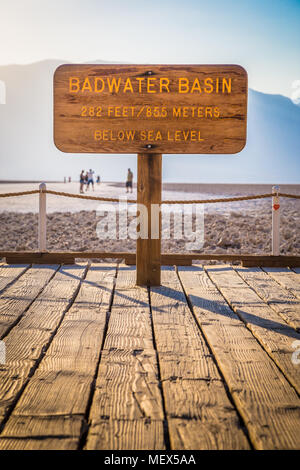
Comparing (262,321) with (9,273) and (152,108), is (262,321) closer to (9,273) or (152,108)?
(152,108)

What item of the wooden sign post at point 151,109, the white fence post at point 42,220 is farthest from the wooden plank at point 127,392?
the white fence post at point 42,220

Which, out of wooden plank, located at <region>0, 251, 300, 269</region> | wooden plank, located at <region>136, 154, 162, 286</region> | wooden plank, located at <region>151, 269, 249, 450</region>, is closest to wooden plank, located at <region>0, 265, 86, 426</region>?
wooden plank, located at <region>151, 269, 249, 450</region>

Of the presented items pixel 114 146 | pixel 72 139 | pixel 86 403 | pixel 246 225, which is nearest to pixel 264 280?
pixel 114 146

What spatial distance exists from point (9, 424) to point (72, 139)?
137 inches

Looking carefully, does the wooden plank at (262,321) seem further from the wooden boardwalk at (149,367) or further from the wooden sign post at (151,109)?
the wooden sign post at (151,109)

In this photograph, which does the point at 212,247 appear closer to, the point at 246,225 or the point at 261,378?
the point at 246,225

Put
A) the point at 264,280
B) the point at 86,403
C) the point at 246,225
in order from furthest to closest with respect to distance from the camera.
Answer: the point at 246,225 < the point at 264,280 < the point at 86,403

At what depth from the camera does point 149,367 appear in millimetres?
2912

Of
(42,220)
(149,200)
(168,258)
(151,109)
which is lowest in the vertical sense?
(168,258)

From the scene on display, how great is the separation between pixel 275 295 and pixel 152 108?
7.49 feet

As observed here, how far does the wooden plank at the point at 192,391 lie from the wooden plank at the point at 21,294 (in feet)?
3.80

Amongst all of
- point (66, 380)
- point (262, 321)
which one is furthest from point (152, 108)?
point (66, 380)
